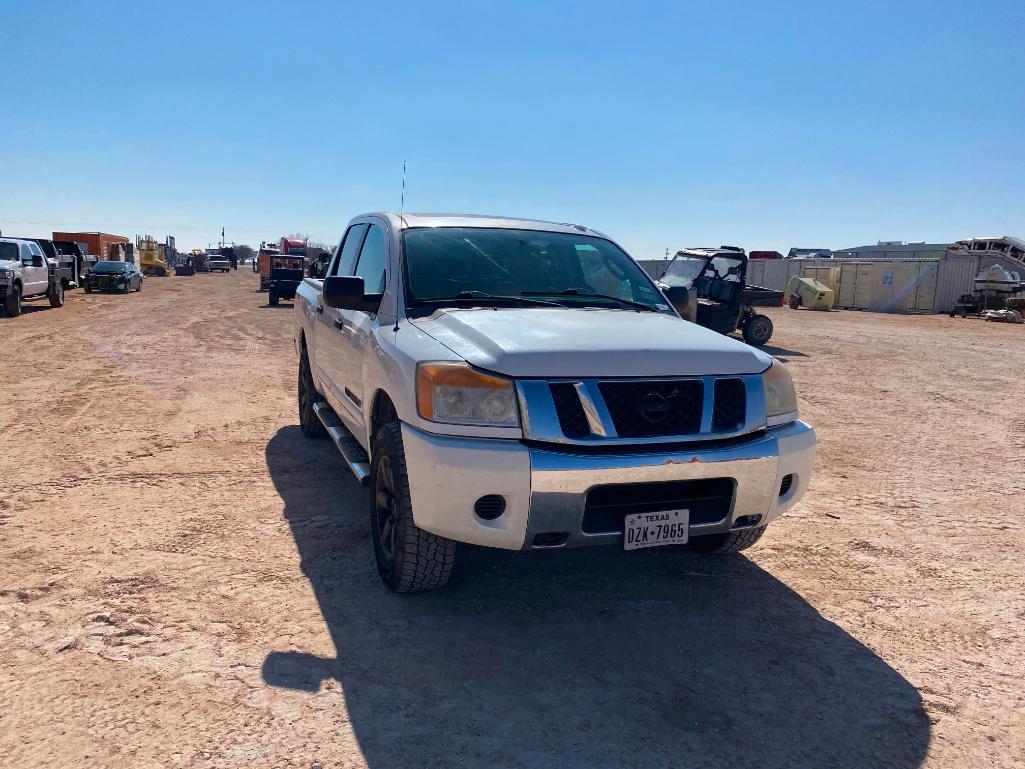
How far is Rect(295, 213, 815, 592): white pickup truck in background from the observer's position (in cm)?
293

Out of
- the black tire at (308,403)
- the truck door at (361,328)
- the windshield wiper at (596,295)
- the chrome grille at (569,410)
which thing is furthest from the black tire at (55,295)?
the chrome grille at (569,410)

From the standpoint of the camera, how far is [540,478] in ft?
9.40

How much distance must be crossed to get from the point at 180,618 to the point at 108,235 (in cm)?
6315

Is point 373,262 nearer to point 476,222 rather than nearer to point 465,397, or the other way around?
point 476,222

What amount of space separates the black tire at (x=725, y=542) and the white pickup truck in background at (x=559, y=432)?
0.01 meters

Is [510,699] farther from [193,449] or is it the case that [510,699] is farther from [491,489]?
[193,449]

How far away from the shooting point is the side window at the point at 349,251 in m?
5.33

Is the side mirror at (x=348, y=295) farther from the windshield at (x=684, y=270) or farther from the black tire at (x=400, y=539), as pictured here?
the windshield at (x=684, y=270)

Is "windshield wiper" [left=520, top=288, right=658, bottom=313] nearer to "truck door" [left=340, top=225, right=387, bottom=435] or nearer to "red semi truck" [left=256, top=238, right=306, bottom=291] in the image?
"truck door" [left=340, top=225, right=387, bottom=435]

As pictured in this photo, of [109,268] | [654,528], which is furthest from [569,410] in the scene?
[109,268]

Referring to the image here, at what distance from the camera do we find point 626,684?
2.83 metres

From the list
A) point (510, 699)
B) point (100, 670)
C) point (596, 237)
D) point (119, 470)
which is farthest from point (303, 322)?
point (510, 699)

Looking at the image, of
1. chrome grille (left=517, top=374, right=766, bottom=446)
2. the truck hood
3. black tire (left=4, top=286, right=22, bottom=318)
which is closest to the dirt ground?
chrome grille (left=517, top=374, right=766, bottom=446)

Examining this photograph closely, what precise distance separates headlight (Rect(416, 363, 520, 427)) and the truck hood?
6 centimetres
